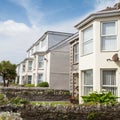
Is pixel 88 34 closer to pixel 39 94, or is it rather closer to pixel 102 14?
pixel 102 14

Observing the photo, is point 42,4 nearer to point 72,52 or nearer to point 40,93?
point 72,52

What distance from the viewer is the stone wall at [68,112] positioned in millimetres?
13148

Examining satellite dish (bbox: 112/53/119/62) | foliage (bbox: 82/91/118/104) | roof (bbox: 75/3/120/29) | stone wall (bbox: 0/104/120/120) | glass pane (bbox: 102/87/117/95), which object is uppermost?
roof (bbox: 75/3/120/29)

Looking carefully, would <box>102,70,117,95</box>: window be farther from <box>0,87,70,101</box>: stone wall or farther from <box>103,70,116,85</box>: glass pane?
<box>0,87,70,101</box>: stone wall

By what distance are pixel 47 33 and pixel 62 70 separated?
8261 mm

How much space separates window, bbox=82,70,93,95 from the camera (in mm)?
18859

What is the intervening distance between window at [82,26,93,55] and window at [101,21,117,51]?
1178 millimetres

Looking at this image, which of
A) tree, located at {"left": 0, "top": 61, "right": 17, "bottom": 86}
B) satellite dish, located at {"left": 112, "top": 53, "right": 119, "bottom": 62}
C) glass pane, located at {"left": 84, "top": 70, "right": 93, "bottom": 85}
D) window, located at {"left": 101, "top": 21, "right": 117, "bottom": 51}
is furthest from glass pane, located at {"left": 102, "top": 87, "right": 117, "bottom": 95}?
tree, located at {"left": 0, "top": 61, "right": 17, "bottom": 86}

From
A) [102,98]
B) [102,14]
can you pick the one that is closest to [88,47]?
[102,14]

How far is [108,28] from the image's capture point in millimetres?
17672

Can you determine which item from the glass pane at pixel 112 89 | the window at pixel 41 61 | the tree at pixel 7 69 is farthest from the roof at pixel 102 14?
the tree at pixel 7 69

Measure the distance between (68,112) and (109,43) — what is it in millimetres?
6400

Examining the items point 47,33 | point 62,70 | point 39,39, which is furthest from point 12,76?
point 62,70

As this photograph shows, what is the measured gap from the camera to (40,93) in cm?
2808
